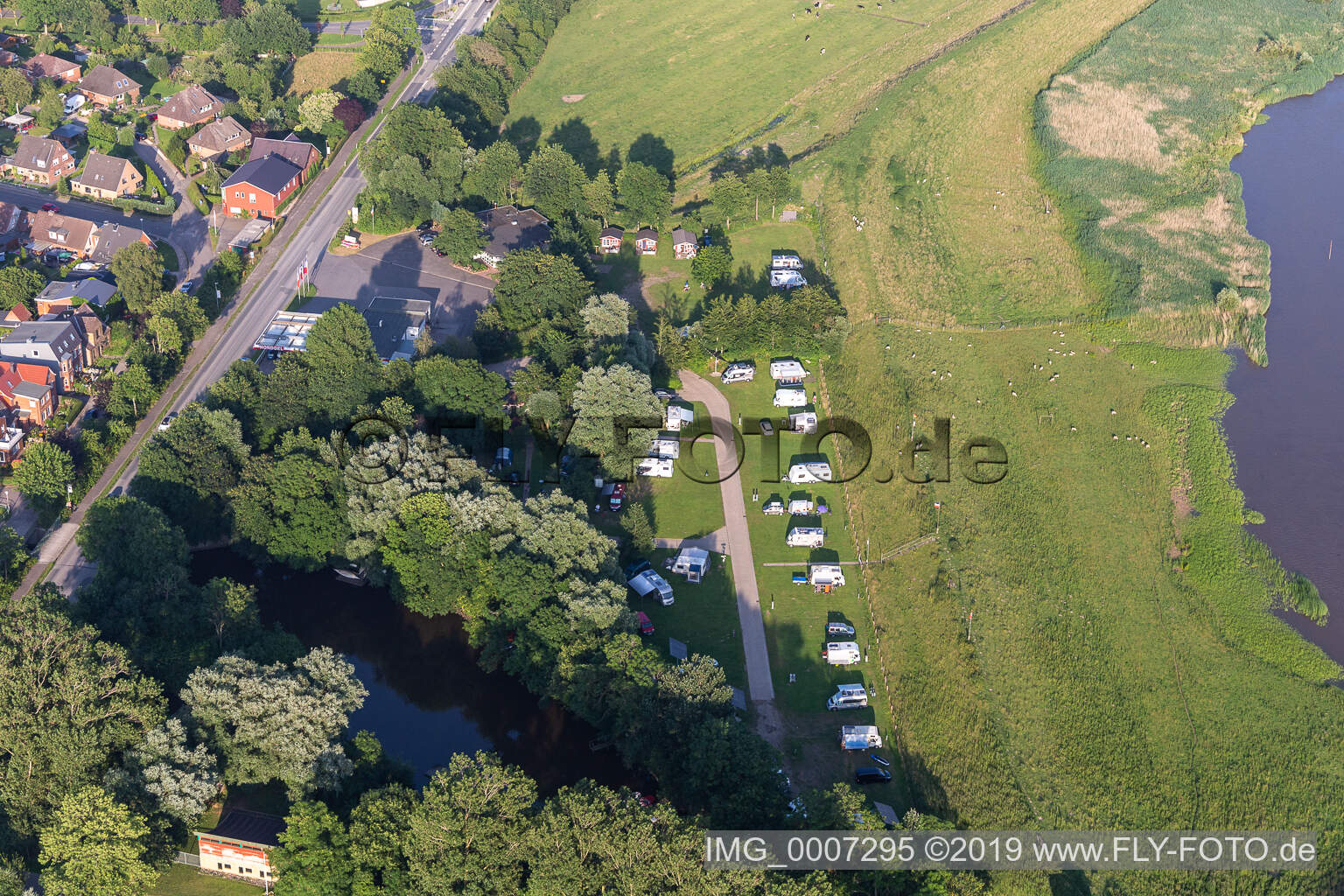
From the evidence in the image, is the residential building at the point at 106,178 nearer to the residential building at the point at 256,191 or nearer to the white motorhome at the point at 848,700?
the residential building at the point at 256,191

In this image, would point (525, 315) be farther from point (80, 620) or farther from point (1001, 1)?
point (1001, 1)

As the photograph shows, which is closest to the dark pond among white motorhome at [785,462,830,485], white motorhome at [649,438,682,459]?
white motorhome at [649,438,682,459]

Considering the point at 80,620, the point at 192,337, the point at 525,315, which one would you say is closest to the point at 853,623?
the point at 525,315

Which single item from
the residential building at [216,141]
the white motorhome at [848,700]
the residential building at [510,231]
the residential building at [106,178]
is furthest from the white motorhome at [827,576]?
the residential building at [216,141]

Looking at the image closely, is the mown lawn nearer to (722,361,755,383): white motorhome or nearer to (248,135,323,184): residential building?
(248,135,323,184): residential building

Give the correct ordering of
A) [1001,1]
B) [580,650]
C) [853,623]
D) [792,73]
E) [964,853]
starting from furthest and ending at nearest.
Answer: [1001,1], [792,73], [853,623], [580,650], [964,853]

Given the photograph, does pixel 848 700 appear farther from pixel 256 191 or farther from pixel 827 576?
pixel 256 191
